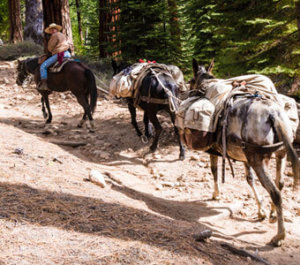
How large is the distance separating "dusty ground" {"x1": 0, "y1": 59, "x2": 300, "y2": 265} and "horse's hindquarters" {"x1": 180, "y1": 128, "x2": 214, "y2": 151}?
1.22 m

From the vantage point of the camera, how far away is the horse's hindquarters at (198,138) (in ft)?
16.0

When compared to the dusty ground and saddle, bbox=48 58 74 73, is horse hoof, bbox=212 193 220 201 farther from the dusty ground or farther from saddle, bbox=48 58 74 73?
saddle, bbox=48 58 74 73

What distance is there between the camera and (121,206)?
14.7 feet

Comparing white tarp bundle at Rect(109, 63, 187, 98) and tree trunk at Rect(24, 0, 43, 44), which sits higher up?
tree trunk at Rect(24, 0, 43, 44)

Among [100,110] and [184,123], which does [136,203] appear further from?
[100,110]

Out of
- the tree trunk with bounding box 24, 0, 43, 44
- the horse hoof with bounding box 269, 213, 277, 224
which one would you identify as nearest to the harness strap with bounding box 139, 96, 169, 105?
the horse hoof with bounding box 269, 213, 277, 224

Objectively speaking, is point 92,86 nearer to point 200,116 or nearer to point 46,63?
point 46,63

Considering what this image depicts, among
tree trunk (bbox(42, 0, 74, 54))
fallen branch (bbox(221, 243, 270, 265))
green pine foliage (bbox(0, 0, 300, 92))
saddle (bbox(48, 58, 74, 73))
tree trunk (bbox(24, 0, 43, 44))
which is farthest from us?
tree trunk (bbox(24, 0, 43, 44))

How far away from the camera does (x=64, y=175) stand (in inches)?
218

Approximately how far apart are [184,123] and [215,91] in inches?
28.7

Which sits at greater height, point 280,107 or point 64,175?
point 280,107

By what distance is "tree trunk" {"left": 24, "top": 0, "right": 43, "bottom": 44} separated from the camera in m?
18.0

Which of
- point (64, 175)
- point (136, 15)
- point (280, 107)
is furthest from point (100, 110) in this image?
point (280, 107)

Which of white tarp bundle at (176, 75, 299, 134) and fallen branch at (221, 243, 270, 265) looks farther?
white tarp bundle at (176, 75, 299, 134)
